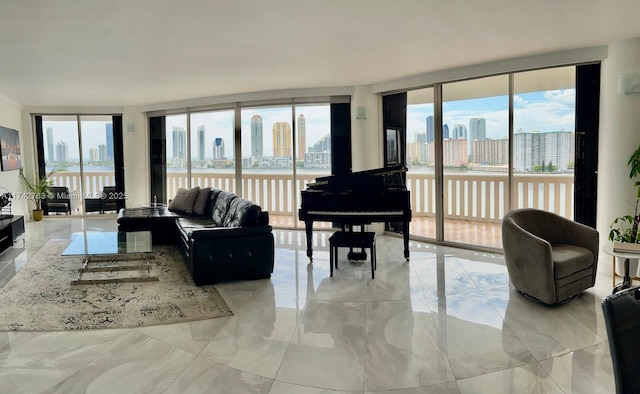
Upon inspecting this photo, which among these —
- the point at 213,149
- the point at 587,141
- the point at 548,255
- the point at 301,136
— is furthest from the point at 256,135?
the point at 548,255

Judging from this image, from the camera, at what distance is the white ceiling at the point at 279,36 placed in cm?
337

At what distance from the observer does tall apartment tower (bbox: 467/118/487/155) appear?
5.81 meters

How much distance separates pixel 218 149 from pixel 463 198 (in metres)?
4.73

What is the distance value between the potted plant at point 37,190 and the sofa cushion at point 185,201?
12.4ft

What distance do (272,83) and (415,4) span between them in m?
3.77

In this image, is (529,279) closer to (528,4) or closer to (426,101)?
(528,4)

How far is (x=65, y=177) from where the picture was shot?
31.7 ft

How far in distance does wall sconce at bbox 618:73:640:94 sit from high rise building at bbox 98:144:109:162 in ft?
30.6

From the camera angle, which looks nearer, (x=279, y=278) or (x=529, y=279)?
(x=529, y=279)

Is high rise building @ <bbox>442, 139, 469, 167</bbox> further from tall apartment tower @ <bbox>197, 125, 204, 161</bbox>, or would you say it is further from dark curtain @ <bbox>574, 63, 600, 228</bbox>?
tall apartment tower @ <bbox>197, 125, 204, 161</bbox>

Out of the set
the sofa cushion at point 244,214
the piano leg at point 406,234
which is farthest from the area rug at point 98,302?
the piano leg at point 406,234

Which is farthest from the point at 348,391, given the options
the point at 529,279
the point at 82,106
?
the point at 82,106

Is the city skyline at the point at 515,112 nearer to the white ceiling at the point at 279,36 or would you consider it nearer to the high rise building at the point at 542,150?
the high rise building at the point at 542,150

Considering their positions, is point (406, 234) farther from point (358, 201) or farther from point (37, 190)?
point (37, 190)
